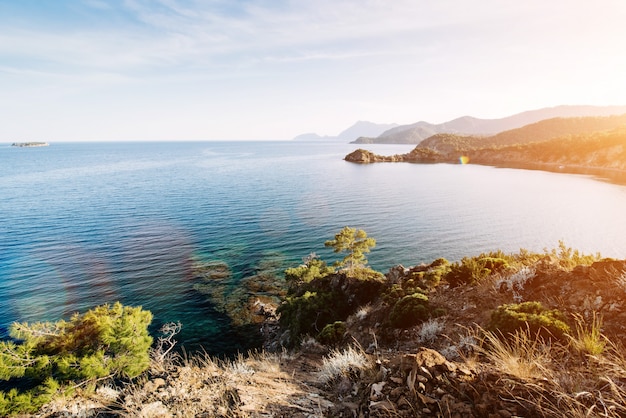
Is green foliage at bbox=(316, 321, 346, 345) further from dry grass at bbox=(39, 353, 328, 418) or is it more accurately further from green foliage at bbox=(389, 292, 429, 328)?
dry grass at bbox=(39, 353, 328, 418)

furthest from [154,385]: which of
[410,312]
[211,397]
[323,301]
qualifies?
[323,301]

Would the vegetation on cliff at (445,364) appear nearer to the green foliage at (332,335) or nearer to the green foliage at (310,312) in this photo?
the green foliage at (332,335)

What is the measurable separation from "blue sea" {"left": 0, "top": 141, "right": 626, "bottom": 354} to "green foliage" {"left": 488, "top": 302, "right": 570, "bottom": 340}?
903 inches

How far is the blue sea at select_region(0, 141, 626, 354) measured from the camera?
34375 millimetres

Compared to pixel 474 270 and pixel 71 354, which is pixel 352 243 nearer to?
pixel 474 270

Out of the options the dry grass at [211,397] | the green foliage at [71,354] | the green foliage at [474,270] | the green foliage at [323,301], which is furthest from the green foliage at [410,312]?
the green foliage at [71,354]

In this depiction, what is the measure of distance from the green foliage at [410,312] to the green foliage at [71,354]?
13778 millimetres

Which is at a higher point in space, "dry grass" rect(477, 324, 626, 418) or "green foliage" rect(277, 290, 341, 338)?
"dry grass" rect(477, 324, 626, 418)

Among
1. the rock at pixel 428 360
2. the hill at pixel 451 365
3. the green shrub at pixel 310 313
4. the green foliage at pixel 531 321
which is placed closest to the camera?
the hill at pixel 451 365

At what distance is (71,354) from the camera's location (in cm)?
1459

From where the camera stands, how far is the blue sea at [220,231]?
1353 inches

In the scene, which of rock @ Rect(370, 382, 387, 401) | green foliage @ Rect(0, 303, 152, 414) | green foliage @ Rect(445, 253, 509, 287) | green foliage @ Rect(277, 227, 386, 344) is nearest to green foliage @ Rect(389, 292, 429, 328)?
green foliage @ Rect(445, 253, 509, 287)

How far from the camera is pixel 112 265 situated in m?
41.3

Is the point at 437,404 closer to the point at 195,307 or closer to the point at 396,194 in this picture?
the point at 195,307
